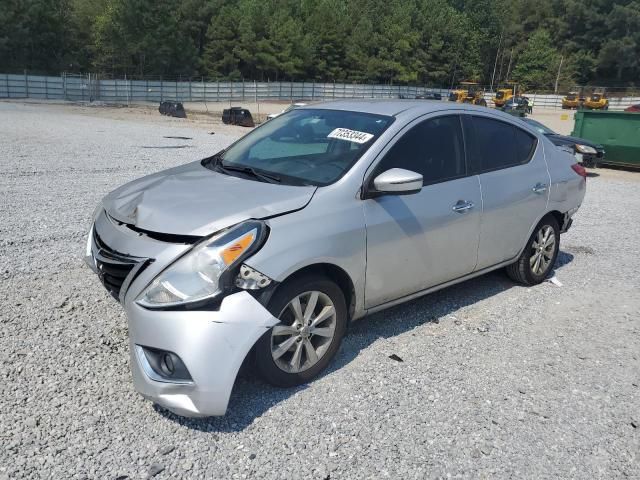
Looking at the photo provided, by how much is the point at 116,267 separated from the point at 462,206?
8.21 ft

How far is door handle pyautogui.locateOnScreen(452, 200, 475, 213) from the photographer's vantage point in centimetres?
421

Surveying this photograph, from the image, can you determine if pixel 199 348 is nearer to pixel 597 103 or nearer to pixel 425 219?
pixel 425 219

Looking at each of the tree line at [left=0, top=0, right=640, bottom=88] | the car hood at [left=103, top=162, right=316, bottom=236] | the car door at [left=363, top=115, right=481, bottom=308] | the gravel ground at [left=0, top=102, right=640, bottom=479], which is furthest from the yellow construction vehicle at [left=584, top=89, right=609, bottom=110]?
the car hood at [left=103, top=162, right=316, bottom=236]

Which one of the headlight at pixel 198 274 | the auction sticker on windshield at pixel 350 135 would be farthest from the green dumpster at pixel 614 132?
the headlight at pixel 198 274

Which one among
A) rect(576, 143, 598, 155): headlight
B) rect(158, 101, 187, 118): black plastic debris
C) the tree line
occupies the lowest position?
rect(158, 101, 187, 118): black plastic debris

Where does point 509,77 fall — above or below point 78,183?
above

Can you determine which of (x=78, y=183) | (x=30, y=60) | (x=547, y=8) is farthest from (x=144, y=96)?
(x=547, y=8)

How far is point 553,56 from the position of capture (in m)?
96.0

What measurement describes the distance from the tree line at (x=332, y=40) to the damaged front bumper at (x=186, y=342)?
67520 millimetres

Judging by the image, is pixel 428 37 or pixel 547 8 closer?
pixel 428 37

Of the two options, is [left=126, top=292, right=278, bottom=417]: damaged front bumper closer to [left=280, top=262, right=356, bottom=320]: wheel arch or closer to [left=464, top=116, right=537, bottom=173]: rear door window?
[left=280, top=262, right=356, bottom=320]: wheel arch

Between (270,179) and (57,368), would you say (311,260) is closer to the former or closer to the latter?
(270,179)

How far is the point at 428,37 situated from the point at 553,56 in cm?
2194

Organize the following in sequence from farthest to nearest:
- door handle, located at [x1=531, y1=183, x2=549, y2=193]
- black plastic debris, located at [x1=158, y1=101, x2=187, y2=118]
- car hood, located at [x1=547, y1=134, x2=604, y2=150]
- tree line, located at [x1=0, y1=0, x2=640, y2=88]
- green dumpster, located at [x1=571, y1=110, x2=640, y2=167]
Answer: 1. tree line, located at [x1=0, y1=0, x2=640, y2=88]
2. black plastic debris, located at [x1=158, y1=101, x2=187, y2=118]
3. green dumpster, located at [x1=571, y1=110, x2=640, y2=167]
4. car hood, located at [x1=547, y1=134, x2=604, y2=150]
5. door handle, located at [x1=531, y1=183, x2=549, y2=193]
